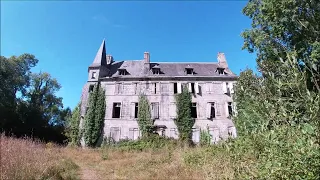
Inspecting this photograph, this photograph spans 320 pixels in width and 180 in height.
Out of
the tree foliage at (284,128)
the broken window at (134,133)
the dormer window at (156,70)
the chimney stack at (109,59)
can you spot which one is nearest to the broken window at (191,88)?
the dormer window at (156,70)

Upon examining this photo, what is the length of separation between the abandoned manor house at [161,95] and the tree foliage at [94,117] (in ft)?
1.71

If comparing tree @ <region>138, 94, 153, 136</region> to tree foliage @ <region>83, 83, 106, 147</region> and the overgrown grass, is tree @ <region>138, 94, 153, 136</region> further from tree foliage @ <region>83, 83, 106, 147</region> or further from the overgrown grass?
the overgrown grass

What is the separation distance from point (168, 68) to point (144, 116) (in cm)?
728

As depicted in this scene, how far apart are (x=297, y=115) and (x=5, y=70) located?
3107 cm

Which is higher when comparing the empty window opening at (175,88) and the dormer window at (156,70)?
the dormer window at (156,70)

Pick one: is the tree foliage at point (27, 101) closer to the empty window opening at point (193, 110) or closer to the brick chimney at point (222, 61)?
the empty window opening at point (193, 110)

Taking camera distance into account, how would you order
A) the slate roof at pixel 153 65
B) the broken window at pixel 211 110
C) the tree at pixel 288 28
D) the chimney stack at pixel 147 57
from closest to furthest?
the tree at pixel 288 28, the broken window at pixel 211 110, the slate roof at pixel 153 65, the chimney stack at pixel 147 57

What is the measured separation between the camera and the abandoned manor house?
68.3 feet

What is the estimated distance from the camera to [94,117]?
2105cm

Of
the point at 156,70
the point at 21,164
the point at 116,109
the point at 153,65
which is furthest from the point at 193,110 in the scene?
the point at 21,164

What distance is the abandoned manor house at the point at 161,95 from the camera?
20828mm

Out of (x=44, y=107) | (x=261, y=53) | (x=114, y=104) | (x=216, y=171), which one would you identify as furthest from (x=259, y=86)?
(x=44, y=107)

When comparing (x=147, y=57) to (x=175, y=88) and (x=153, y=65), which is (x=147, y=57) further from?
(x=175, y=88)

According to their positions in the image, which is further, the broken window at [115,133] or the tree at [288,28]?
the broken window at [115,133]
